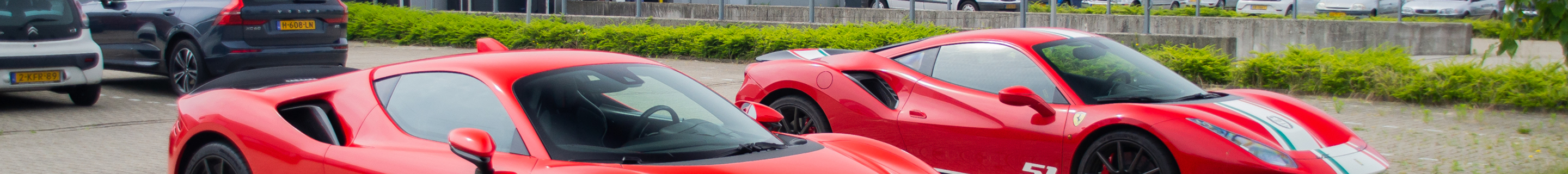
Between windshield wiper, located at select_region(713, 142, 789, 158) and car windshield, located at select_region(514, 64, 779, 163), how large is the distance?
15mm

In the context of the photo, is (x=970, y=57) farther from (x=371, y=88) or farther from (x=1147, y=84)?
(x=371, y=88)

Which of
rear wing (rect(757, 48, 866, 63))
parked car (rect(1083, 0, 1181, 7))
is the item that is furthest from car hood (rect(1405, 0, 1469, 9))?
rear wing (rect(757, 48, 866, 63))

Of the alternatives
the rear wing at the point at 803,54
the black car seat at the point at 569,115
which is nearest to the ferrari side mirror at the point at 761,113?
the black car seat at the point at 569,115

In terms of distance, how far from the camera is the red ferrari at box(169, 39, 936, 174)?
3.22 m

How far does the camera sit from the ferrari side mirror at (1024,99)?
4.67 metres

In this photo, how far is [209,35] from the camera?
30.5 feet

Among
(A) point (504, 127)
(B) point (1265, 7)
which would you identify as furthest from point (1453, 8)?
(A) point (504, 127)

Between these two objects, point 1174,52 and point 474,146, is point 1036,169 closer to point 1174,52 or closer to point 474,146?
point 474,146

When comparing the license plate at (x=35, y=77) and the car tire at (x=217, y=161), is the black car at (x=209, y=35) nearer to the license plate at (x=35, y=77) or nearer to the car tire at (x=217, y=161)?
the license plate at (x=35, y=77)

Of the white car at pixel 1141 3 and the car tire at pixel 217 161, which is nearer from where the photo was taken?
the car tire at pixel 217 161

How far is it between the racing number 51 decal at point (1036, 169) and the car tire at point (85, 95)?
6.76 metres

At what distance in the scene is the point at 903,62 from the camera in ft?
18.7

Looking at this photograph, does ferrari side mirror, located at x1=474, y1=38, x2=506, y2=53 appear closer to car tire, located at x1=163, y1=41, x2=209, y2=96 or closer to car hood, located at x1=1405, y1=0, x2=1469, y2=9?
car tire, located at x1=163, y1=41, x2=209, y2=96

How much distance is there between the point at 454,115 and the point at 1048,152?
2374 millimetres
